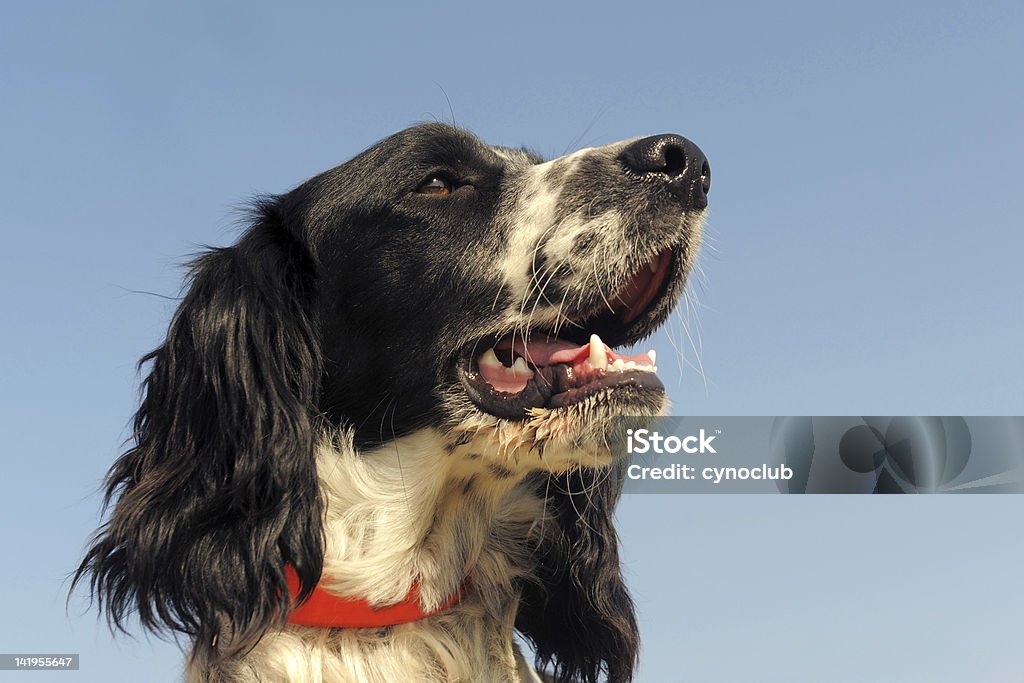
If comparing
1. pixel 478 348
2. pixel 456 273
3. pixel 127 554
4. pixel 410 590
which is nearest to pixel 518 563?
pixel 410 590

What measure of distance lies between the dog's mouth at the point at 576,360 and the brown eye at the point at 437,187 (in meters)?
0.68

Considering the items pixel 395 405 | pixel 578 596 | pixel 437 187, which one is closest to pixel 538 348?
pixel 395 405

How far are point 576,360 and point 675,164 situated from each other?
0.84 m

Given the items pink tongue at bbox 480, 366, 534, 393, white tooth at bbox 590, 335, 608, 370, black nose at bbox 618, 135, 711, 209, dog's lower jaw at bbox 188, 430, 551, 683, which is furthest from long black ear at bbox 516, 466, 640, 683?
black nose at bbox 618, 135, 711, 209

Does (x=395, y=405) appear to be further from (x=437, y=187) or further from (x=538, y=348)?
(x=437, y=187)

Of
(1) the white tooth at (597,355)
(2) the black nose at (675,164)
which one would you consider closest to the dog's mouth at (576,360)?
(1) the white tooth at (597,355)

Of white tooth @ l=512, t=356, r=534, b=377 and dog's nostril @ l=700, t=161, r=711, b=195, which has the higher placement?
dog's nostril @ l=700, t=161, r=711, b=195

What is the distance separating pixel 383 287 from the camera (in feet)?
14.5

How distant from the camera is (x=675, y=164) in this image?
426cm

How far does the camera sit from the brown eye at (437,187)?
4.52 metres

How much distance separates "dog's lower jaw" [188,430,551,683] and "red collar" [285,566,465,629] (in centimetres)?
3

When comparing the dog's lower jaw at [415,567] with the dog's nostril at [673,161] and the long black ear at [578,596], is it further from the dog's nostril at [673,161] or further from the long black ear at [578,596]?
the dog's nostril at [673,161]

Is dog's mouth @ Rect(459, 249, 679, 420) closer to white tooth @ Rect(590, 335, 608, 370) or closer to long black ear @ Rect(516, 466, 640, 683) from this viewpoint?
white tooth @ Rect(590, 335, 608, 370)

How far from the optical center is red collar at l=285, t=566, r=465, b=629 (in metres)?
4.00
